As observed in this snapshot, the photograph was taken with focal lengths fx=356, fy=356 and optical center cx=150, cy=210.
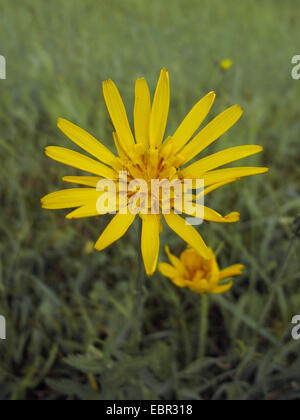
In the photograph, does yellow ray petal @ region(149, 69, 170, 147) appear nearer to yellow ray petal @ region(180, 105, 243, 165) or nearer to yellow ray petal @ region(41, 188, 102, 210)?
yellow ray petal @ region(180, 105, 243, 165)

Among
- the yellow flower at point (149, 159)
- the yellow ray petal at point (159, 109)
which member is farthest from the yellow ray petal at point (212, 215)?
the yellow ray petal at point (159, 109)

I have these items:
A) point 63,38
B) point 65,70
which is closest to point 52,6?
point 63,38

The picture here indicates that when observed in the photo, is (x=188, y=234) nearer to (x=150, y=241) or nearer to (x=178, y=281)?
(x=150, y=241)

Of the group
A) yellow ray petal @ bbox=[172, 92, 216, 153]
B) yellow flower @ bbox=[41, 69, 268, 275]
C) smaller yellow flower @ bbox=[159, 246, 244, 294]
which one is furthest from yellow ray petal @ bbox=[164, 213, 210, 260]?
yellow ray petal @ bbox=[172, 92, 216, 153]

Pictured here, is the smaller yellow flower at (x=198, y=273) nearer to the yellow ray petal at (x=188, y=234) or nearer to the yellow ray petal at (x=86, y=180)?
the yellow ray petal at (x=188, y=234)

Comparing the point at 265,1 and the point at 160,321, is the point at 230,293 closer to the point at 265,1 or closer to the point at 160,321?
the point at 160,321
